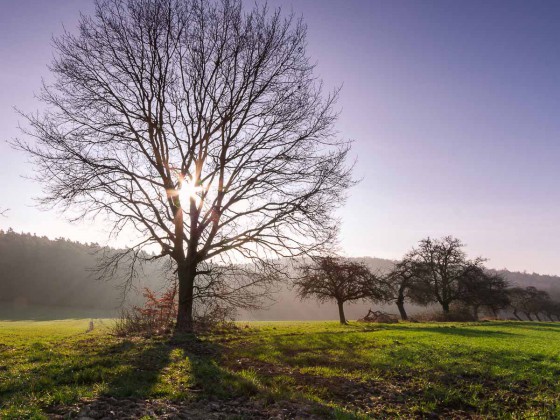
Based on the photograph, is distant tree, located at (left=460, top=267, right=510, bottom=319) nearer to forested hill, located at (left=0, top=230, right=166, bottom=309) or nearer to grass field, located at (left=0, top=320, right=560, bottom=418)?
grass field, located at (left=0, top=320, right=560, bottom=418)

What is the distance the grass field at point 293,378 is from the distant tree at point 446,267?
41508 mm

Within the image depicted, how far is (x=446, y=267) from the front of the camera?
55.7 metres

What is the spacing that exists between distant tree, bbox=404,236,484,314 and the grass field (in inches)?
1634

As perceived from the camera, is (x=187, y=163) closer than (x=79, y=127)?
No

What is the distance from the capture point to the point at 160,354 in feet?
38.4

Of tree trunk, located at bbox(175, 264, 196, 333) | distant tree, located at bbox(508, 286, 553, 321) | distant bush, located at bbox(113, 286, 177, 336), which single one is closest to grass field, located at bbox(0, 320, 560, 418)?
tree trunk, located at bbox(175, 264, 196, 333)

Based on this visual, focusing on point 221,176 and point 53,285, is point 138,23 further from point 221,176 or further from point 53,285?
point 53,285

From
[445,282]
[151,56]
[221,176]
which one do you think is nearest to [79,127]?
[151,56]

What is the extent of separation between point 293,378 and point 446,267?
2074 inches

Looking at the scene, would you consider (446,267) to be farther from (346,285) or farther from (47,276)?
→ (47,276)

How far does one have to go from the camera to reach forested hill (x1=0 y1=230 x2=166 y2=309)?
9096 centimetres

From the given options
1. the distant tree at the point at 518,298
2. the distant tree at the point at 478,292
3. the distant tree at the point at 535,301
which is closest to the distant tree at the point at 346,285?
the distant tree at the point at 478,292

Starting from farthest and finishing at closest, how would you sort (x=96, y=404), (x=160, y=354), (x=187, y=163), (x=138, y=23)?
1. (x=187, y=163)
2. (x=138, y=23)
3. (x=160, y=354)
4. (x=96, y=404)

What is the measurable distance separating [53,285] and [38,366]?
10256 centimetres
